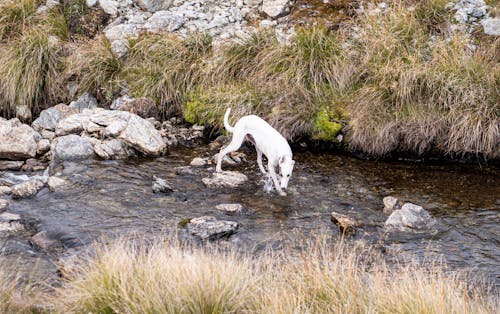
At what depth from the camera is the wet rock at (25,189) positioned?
824 centimetres

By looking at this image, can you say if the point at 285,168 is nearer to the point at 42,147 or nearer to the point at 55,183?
the point at 55,183

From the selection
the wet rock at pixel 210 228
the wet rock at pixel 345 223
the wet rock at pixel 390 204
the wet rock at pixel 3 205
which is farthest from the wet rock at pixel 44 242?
the wet rock at pixel 390 204

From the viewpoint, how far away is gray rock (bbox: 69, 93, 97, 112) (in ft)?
38.3

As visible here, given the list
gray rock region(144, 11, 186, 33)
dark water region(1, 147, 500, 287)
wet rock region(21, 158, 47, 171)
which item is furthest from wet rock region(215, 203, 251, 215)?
gray rock region(144, 11, 186, 33)

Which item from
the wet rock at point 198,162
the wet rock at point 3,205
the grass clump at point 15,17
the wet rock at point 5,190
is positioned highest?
the grass clump at point 15,17

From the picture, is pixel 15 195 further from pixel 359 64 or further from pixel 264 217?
pixel 359 64

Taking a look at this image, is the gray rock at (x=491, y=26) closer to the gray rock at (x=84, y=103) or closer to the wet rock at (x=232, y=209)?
the wet rock at (x=232, y=209)

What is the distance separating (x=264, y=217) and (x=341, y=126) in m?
3.05

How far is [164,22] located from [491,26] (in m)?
6.82

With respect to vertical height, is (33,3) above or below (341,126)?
above

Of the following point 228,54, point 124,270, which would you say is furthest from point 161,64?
point 124,270

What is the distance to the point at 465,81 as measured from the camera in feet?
32.5

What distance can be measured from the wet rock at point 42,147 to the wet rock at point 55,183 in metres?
1.51

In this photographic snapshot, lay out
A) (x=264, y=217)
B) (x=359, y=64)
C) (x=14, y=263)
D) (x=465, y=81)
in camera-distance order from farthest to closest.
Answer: (x=359, y=64), (x=465, y=81), (x=264, y=217), (x=14, y=263)
